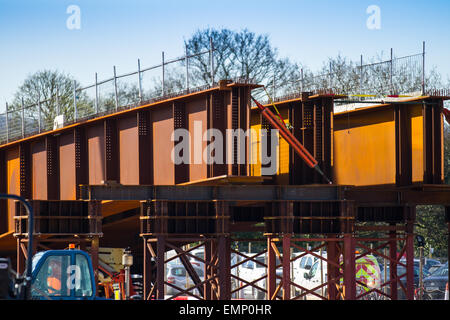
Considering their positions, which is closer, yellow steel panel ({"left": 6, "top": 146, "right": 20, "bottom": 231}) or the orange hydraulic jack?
the orange hydraulic jack

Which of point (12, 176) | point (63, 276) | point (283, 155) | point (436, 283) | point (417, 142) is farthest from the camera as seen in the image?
point (436, 283)

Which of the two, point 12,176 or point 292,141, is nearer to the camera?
point 292,141

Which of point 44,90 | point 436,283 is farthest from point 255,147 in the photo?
point 44,90

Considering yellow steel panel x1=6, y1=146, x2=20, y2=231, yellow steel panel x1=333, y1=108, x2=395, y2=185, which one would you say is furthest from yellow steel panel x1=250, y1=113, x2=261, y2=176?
yellow steel panel x1=6, y1=146, x2=20, y2=231

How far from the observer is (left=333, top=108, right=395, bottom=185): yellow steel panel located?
3612 centimetres

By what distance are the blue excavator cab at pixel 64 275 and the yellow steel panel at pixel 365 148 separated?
21050 millimetres

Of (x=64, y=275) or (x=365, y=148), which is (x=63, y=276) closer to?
(x=64, y=275)

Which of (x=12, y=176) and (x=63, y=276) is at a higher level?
(x=12, y=176)

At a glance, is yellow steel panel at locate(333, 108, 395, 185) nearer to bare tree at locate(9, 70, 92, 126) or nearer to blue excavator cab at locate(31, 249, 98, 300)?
blue excavator cab at locate(31, 249, 98, 300)

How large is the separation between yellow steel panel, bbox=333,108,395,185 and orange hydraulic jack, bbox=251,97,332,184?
339cm

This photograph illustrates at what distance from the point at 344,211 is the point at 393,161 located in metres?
4.86

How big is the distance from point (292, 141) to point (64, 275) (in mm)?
18250

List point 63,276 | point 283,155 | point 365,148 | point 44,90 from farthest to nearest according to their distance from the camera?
point 44,90, point 365,148, point 283,155, point 63,276

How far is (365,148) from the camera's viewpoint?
36.9 meters
